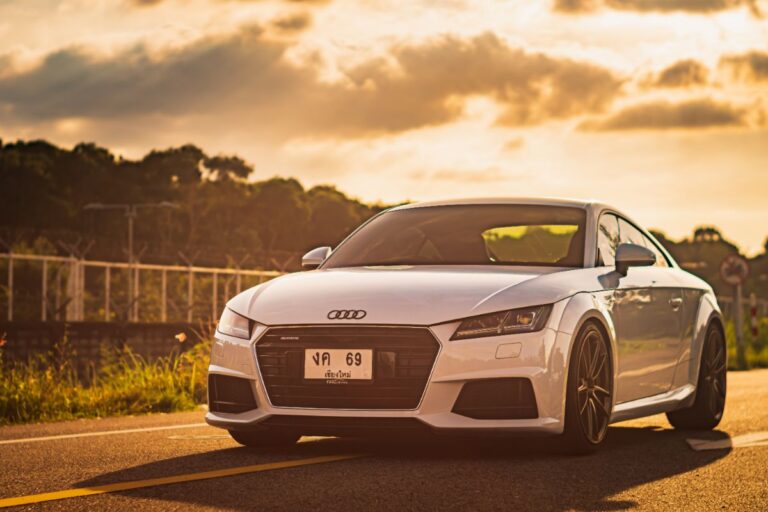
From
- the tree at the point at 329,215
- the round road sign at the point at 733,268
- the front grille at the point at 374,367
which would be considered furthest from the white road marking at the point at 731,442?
the tree at the point at 329,215

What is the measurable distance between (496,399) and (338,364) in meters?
0.85

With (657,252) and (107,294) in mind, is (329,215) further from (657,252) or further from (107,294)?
(657,252)

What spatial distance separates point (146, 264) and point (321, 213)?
81.6 metres

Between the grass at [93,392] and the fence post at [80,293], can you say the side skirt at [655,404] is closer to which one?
the grass at [93,392]

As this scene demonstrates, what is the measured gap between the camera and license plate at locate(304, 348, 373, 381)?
23.4 ft

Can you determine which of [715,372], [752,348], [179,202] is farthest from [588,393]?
[179,202]

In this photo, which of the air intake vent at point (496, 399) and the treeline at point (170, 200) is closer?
the air intake vent at point (496, 399)

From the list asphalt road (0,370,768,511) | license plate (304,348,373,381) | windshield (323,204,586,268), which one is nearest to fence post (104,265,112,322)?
asphalt road (0,370,768,511)

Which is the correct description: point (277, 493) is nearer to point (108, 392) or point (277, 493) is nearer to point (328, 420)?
point (328, 420)

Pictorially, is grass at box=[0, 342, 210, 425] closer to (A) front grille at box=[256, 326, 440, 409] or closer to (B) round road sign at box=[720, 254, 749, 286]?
(A) front grille at box=[256, 326, 440, 409]

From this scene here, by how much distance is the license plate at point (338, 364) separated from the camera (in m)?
7.12

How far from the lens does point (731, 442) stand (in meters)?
8.96

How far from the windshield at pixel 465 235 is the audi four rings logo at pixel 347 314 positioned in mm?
1320

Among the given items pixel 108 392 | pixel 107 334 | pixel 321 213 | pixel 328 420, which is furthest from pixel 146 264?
pixel 321 213
